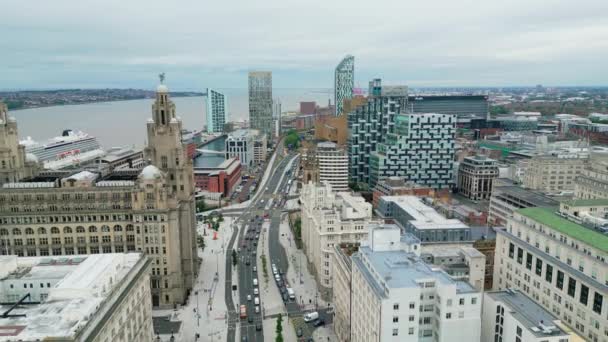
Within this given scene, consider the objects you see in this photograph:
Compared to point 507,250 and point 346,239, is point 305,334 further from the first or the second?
point 507,250

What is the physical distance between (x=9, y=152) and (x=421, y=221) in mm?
74394

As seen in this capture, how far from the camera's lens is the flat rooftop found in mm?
41375

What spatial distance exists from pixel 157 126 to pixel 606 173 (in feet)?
305

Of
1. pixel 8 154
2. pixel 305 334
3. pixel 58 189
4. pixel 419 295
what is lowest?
pixel 305 334

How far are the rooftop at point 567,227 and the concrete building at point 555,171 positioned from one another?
66.8 metres

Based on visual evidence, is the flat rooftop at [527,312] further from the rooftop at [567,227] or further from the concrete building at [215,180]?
the concrete building at [215,180]

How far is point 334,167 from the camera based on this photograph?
5714 inches

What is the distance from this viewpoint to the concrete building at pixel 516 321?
41031 millimetres

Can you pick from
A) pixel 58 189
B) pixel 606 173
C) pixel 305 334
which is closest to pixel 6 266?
pixel 58 189

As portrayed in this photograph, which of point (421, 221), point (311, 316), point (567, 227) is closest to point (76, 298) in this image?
point (311, 316)

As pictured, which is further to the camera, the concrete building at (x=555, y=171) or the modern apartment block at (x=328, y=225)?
the concrete building at (x=555, y=171)

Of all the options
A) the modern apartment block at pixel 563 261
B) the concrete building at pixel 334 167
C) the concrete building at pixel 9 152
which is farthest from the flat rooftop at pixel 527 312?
the concrete building at pixel 334 167

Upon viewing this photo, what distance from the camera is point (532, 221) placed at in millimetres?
63719

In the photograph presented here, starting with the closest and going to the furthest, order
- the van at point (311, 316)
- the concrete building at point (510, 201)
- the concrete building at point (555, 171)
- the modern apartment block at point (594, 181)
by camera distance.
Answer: the van at point (311, 316)
the modern apartment block at point (594, 181)
the concrete building at point (510, 201)
the concrete building at point (555, 171)
